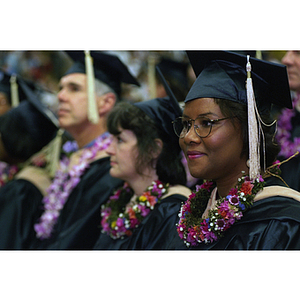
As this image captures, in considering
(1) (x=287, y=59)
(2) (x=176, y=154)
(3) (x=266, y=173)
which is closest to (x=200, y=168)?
(3) (x=266, y=173)

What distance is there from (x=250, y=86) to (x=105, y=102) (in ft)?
6.05

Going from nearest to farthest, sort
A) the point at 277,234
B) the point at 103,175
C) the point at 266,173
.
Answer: the point at 277,234 → the point at 266,173 → the point at 103,175

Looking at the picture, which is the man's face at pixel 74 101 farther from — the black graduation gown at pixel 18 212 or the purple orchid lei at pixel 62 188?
the black graduation gown at pixel 18 212

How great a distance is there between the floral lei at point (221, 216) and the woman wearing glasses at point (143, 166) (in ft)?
1.83

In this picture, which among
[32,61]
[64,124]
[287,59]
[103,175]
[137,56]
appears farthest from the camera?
[32,61]

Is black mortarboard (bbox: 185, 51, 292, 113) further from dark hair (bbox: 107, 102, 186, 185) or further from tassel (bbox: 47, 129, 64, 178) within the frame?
tassel (bbox: 47, 129, 64, 178)

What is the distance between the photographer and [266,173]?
1.91 m

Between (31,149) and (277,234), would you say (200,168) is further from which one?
(31,149)

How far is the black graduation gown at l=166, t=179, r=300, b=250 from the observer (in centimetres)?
172

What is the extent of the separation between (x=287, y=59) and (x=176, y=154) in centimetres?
92

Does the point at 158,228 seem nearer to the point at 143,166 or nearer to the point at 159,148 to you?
the point at 143,166

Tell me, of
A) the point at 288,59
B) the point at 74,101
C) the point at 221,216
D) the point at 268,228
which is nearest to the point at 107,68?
the point at 74,101

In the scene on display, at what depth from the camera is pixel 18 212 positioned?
3.72m

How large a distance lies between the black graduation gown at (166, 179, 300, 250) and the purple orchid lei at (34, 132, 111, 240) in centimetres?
173
